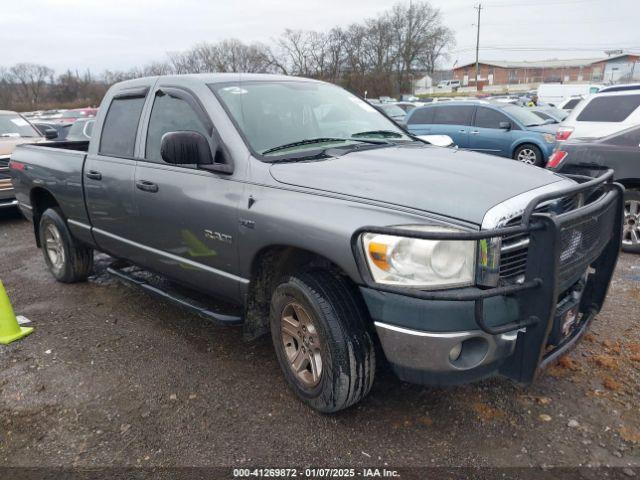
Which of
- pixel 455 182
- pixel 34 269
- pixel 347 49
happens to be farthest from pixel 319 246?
pixel 347 49

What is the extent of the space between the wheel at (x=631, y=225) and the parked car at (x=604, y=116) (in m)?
0.80

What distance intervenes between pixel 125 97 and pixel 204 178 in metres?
1.56

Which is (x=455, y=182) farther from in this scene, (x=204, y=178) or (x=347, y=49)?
(x=347, y=49)

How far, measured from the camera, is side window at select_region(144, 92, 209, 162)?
11.6 feet

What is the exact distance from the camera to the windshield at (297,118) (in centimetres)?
325

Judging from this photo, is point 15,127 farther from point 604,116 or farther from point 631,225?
point 631,225

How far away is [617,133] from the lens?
19.0 feet

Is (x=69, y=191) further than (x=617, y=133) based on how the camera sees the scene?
No

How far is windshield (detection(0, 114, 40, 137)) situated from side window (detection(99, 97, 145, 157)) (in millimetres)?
5956

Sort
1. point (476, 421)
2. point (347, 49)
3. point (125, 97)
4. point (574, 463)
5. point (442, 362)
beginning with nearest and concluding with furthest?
point (442, 362) → point (574, 463) → point (476, 421) → point (125, 97) → point (347, 49)

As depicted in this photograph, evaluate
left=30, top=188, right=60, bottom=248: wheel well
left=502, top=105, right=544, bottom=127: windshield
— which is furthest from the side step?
left=502, top=105, right=544, bottom=127: windshield

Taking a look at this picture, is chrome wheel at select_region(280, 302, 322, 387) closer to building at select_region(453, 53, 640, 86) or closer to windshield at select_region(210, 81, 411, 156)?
windshield at select_region(210, 81, 411, 156)

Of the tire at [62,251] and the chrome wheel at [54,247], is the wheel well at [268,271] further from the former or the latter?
the chrome wheel at [54,247]

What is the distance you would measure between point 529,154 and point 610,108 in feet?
16.4
